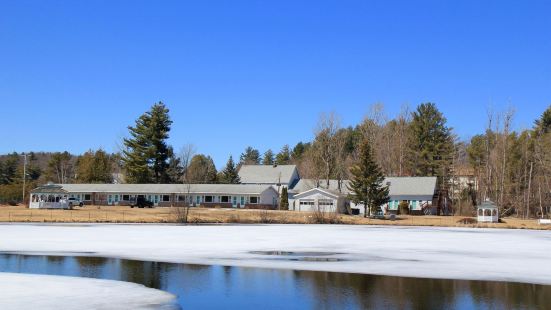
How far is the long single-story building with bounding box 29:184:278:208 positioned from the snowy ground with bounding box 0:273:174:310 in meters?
66.8

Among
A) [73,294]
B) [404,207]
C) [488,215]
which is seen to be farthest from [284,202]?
[73,294]

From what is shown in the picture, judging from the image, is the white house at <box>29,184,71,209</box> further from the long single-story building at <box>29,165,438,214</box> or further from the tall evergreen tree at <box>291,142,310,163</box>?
the tall evergreen tree at <box>291,142,310,163</box>

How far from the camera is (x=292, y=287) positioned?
17297 millimetres

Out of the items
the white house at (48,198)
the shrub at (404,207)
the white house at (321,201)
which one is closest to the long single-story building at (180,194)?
the white house at (321,201)

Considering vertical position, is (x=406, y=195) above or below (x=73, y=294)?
above

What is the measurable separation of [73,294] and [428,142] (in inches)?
3582

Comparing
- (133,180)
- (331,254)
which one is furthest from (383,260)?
(133,180)

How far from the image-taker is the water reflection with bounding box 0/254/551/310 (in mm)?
14938

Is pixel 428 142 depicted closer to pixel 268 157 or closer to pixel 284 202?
pixel 284 202

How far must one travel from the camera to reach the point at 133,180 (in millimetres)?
100938

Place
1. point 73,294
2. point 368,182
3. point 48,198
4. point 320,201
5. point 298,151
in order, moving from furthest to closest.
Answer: point 298,151
point 320,201
point 48,198
point 368,182
point 73,294

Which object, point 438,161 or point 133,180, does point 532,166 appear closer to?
point 438,161

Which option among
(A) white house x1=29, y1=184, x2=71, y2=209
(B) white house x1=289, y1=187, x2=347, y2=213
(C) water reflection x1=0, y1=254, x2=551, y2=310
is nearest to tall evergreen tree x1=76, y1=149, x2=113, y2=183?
(A) white house x1=29, y1=184, x2=71, y2=209

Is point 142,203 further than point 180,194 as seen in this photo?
No
